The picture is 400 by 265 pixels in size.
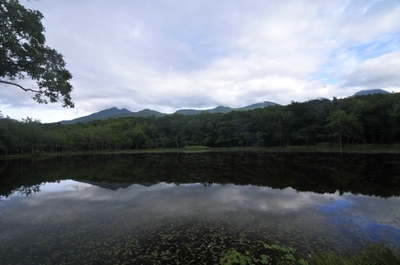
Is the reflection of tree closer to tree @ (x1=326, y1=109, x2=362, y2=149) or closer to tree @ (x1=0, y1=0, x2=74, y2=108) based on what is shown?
tree @ (x1=0, y1=0, x2=74, y2=108)

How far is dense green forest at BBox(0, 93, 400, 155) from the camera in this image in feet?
185

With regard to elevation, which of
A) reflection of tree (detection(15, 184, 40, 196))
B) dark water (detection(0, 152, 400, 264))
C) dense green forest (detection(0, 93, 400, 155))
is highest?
dense green forest (detection(0, 93, 400, 155))

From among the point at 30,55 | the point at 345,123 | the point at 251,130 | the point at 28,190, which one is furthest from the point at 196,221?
the point at 251,130

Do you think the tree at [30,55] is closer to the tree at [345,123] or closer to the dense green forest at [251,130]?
the dense green forest at [251,130]

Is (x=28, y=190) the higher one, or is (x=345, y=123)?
(x=345, y=123)

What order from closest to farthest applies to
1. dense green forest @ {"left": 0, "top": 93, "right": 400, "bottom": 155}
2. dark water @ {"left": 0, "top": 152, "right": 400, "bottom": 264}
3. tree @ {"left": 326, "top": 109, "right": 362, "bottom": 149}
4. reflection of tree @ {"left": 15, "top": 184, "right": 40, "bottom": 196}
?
1. dark water @ {"left": 0, "top": 152, "right": 400, "bottom": 264}
2. reflection of tree @ {"left": 15, "top": 184, "right": 40, "bottom": 196}
3. tree @ {"left": 326, "top": 109, "right": 362, "bottom": 149}
4. dense green forest @ {"left": 0, "top": 93, "right": 400, "bottom": 155}

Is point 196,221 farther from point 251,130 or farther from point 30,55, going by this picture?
point 251,130

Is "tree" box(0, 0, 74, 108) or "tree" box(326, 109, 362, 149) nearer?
"tree" box(0, 0, 74, 108)

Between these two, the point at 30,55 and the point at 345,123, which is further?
the point at 345,123

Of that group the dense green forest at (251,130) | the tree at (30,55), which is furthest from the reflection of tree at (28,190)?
the dense green forest at (251,130)

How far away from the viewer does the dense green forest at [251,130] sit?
5628 cm

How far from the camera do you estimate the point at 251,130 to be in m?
80.8

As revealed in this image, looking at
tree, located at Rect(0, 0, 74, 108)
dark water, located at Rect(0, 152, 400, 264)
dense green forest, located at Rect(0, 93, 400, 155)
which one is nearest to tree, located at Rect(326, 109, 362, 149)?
dense green forest, located at Rect(0, 93, 400, 155)

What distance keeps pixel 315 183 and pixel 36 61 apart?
2015cm
